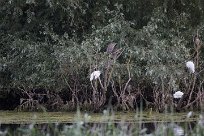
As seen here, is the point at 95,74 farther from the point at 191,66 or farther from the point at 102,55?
the point at 191,66

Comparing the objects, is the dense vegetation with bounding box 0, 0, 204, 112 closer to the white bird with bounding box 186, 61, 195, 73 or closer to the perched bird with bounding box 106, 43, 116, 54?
the perched bird with bounding box 106, 43, 116, 54

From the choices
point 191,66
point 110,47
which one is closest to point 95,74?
point 110,47

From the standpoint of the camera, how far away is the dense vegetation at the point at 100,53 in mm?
11969

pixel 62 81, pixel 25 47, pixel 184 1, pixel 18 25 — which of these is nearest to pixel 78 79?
pixel 62 81

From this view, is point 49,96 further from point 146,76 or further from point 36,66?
point 146,76

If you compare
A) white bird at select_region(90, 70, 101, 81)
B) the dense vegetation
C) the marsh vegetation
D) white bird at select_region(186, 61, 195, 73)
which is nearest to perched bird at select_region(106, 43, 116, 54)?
the marsh vegetation

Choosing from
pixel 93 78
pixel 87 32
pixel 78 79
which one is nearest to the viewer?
pixel 93 78

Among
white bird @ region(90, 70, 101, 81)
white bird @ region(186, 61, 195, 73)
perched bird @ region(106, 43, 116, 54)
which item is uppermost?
perched bird @ region(106, 43, 116, 54)

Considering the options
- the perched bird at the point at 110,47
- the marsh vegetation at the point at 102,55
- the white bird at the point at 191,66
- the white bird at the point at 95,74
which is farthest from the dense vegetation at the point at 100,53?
the white bird at the point at 95,74

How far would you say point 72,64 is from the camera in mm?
12211

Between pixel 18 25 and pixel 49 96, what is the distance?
7.53ft

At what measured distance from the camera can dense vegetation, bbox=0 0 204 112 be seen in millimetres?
11969

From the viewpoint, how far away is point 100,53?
12.1 meters

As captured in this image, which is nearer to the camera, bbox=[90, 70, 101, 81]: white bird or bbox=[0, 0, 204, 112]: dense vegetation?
bbox=[90, 70, 101, 81]: white bird
